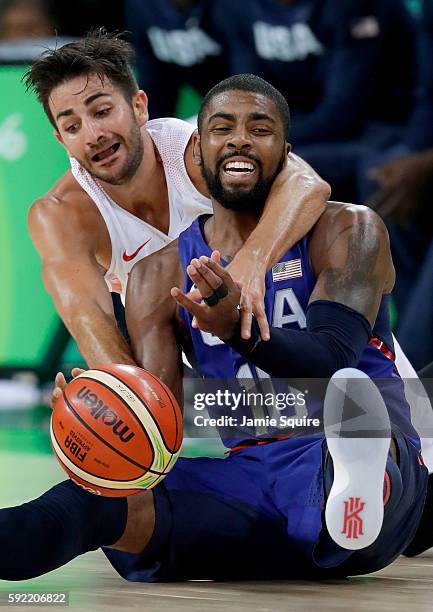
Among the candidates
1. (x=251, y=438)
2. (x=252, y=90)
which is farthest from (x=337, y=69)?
(x=251, y=438)

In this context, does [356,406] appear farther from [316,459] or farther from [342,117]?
[342,117]

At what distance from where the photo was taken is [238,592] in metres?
3.09

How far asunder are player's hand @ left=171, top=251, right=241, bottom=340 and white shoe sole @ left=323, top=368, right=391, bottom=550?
308mm

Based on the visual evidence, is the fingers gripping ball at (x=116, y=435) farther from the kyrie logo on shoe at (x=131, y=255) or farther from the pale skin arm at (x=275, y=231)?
the kyrie logo on shoe at (x=131, y=255)

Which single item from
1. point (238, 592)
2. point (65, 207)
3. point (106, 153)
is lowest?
point (238, 592)

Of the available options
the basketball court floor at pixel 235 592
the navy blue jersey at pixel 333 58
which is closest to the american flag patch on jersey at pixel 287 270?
the basketball court floor at pixel 235 592

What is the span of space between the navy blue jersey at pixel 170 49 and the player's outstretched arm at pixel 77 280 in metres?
4.58

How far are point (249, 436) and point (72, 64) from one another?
181 centimetres

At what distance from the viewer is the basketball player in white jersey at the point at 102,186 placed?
171 inches

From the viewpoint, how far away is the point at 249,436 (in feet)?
11.4

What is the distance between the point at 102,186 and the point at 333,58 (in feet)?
13.5

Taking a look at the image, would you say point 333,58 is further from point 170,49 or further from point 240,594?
point 240,594

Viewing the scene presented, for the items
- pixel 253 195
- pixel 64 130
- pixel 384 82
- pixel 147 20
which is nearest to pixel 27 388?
pixel 147 20

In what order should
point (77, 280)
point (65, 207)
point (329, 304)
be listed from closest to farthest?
1. point (329, 304)
2. point (77, 280)
3. point (65, 207)
